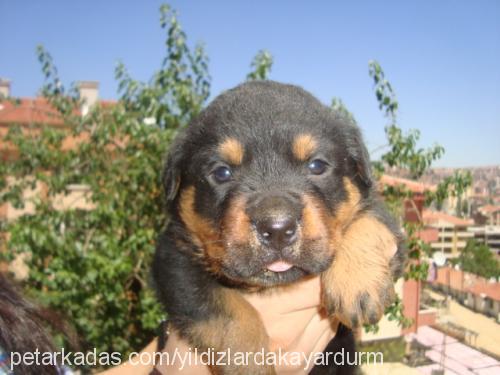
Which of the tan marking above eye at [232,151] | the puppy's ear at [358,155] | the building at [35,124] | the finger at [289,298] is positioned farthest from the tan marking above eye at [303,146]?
the building at [35,124]

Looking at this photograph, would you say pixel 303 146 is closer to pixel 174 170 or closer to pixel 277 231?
pixel 277 231

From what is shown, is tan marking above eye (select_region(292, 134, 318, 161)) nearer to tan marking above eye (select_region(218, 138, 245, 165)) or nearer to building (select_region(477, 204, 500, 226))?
tan marking above eye (select_region(218, 138, 245, 165))

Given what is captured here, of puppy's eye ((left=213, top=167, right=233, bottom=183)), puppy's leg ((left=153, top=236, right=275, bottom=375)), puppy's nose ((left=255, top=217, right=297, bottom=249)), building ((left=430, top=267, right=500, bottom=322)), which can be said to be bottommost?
building ((left=430, top=267, right=500, bottom=322))

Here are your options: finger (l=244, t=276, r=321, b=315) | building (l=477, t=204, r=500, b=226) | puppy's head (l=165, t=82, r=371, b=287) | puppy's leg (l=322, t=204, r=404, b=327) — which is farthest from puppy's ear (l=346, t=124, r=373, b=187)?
building (l=477, t=204, r=500, b=226)

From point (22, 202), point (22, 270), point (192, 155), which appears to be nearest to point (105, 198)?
point (22, 202)

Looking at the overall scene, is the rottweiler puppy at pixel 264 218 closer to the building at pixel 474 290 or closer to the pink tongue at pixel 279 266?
the pink tongue at pixel 279 266

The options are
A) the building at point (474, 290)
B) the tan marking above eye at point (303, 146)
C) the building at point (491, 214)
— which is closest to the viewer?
the tan marking above eye at point (303, 146)
